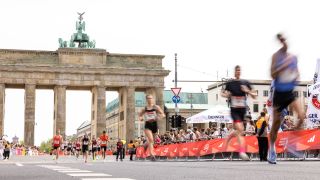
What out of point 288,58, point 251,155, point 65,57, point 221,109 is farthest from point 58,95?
point 288,58

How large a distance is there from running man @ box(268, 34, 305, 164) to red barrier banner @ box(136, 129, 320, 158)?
56cm

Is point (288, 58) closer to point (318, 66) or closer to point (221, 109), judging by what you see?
point (318, 66)

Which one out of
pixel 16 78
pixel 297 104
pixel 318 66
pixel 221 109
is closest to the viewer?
pixel 297 104

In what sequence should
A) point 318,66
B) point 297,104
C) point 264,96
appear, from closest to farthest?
point 297,104 < point 318,66 < point 264,96

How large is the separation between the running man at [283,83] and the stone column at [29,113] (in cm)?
7718

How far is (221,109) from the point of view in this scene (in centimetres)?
3900

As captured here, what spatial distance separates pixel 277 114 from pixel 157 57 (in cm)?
8061

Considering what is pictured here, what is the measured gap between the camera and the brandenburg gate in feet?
291

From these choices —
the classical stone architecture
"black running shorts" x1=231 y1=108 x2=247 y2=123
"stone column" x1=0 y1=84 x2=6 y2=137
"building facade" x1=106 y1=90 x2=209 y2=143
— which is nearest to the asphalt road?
"black running shorts" x1=231 y1=108 x2=247 y2=123

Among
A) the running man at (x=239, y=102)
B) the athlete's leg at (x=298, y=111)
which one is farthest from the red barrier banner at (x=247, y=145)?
the running man at (x=239, y=102)

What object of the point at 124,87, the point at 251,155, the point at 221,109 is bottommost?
the point at 251,155

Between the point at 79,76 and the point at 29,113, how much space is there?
7.92 metres

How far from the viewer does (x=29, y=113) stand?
8894cm

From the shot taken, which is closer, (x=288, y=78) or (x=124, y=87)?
(x=288, y=78)
